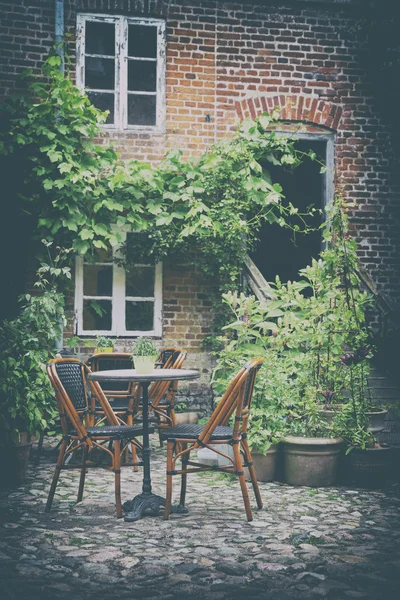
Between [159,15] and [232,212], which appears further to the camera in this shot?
[159,15]

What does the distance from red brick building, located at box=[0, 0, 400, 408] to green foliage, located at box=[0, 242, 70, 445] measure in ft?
4.99

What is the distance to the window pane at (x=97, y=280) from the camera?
794 centimetres

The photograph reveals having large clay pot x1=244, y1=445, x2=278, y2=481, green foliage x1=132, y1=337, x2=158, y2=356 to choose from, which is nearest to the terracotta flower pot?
large clay pot x1=244, y1=445, x2=278, y2=481

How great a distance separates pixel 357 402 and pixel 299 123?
13.7 ft

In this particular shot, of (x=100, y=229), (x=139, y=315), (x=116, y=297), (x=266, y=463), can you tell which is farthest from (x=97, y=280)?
(x=266, y=463)

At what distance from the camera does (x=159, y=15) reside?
26.6ft

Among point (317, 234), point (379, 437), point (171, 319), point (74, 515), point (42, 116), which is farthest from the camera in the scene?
point (317, 234)

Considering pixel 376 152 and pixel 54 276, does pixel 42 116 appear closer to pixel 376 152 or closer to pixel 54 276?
pixel 54 276

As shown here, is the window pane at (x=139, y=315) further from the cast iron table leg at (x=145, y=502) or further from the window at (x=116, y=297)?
the cast iron table leg at (x=145, y=502)

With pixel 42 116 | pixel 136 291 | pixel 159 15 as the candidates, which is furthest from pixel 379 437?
pixel 159 15

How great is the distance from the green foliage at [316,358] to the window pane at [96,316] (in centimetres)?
263

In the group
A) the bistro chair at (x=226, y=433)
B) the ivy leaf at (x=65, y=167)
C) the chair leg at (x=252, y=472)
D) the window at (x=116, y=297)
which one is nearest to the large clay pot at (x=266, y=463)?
the chair leg at (x=252, y=472)

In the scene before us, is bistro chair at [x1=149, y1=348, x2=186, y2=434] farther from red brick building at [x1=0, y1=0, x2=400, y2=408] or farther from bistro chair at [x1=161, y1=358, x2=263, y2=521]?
bistro chair at [x1=161, y1=358, x2=263, y2=521]

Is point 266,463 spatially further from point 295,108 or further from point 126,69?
point 126,69
